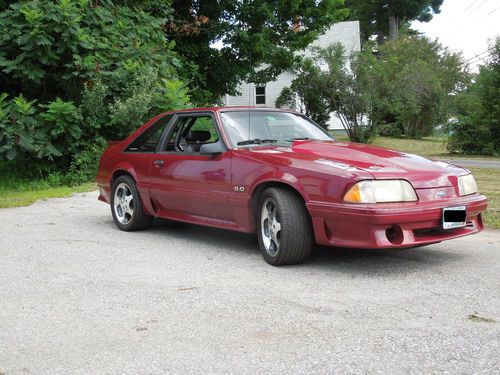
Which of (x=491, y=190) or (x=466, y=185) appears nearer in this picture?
(x=466, y=185)

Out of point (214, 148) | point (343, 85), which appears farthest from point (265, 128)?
point (343, 85)

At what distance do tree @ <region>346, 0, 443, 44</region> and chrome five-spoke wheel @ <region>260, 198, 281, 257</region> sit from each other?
4723 centimetres

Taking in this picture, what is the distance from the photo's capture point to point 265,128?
20.9ft

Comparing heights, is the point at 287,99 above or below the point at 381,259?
above

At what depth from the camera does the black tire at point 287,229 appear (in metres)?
5.11

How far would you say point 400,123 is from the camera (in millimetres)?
37969

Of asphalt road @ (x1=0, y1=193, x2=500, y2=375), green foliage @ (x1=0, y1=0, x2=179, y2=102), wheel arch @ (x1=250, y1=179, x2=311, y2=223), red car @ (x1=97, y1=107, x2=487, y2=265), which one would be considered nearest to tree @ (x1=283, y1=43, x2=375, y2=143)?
green foliage @ (x1=0, y1=0, x2=179, y2=102)

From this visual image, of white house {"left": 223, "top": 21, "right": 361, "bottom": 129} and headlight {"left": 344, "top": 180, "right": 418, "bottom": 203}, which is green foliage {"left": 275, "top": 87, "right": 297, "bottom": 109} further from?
headlight {"left": 344, "top": 180, "right": 418, "bottom": 203}

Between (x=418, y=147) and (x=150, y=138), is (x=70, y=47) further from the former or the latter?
(x=418, y=147)

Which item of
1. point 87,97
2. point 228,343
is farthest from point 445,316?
point 87,97

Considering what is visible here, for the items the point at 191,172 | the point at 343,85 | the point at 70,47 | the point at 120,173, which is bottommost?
the point at 120,173

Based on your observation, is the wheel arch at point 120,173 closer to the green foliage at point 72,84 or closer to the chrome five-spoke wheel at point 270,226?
the chrome five-spoke wheel at point 270,226

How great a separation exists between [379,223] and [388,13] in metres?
51.2

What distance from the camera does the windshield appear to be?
614 cm
